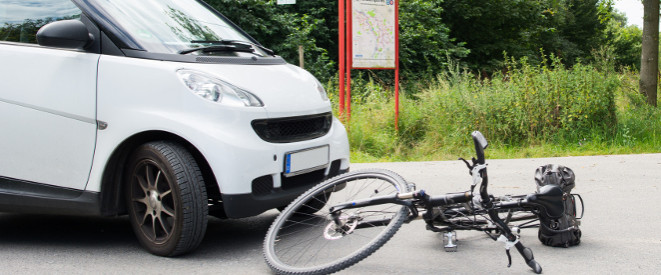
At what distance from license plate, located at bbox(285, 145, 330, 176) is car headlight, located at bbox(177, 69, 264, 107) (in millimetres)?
379

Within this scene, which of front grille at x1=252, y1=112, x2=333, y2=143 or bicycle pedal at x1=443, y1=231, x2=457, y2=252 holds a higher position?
front grille at x1=252, y1=112, x2=333, y2=143

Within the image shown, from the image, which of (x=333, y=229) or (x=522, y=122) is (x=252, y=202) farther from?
(x=522, y=122)

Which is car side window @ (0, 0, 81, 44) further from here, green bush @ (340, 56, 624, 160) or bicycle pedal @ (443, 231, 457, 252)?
green bush @ (340, 56, 624, 160)

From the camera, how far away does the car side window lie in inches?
165

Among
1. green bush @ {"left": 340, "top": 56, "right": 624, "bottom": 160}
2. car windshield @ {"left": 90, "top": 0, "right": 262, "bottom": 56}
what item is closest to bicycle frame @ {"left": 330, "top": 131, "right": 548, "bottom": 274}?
car windshield @ {"left": 90, "top": 0, "right": 262, "bottom": 56}

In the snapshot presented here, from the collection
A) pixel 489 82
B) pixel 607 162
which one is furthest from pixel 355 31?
pixel 607 162

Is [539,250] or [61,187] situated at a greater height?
[61,187]

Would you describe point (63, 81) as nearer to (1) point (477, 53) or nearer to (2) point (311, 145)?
(2) point (311, 145)

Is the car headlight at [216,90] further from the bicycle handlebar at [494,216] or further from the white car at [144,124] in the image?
the bicycle handlebar at [494,216]

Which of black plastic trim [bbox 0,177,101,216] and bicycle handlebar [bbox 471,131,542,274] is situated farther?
black plastic trim [bbox 0,177,101,216]

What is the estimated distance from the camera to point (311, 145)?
4094 millimetres

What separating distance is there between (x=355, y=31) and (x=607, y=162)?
3.93 m

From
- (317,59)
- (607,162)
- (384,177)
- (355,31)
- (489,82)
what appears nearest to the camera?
(384,177)

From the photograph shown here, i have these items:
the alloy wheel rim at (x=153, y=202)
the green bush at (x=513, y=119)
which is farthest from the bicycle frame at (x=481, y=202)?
the green bush at (x=513, y=119)
